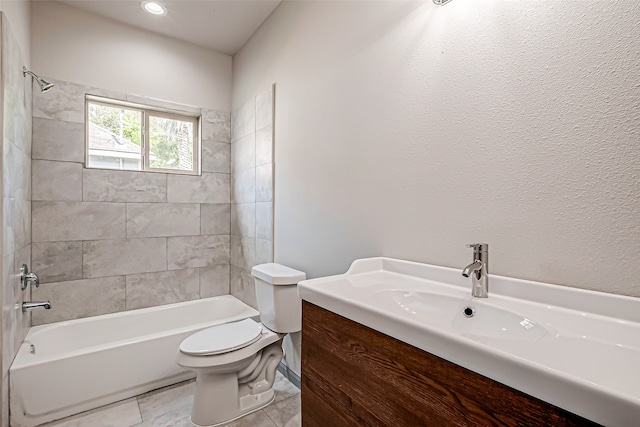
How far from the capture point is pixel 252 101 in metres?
2.65

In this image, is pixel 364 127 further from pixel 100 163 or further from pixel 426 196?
pixel 100 163

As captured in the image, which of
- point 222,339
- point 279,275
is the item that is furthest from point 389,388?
point 222,339

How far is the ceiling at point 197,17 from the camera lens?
230 cm

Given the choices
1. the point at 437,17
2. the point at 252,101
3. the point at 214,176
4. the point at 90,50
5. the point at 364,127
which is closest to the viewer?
the point at 437,17

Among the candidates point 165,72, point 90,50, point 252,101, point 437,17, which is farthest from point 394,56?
point 90,50

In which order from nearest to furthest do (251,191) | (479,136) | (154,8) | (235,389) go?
(479,136) → (235,389) → (154,8) → (251,191)

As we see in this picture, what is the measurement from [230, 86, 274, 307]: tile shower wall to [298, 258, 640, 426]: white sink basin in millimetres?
1338

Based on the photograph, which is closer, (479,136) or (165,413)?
(479,136)

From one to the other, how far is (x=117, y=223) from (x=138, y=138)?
31.0 inches

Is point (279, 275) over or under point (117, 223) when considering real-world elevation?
under

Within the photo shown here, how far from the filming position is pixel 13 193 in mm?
1701

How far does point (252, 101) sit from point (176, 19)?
0.86 meters

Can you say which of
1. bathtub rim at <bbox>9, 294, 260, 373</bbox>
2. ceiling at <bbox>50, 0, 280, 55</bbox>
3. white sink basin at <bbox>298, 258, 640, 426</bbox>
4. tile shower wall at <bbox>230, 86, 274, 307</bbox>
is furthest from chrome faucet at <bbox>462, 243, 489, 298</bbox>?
ceiling at <bbox>50, 0, 280, 55</bbox>

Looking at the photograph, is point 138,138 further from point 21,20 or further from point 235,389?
point 235,389
